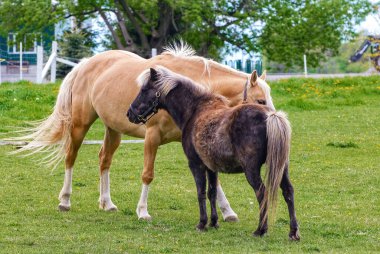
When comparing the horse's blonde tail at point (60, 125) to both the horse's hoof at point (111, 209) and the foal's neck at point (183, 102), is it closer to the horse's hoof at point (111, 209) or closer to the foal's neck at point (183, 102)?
the horse's hoof at point (111, 209)

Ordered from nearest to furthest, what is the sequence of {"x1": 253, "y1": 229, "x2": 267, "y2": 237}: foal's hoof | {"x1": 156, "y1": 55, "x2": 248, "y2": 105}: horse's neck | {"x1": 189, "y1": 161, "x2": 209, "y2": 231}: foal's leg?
{"x1": 253, "y1": 229, "x2": 267, "y2": 237}: foal's hoof, {"x1": 189, "y1": 161, "x2": 209, "y2": 231}: foal's leg, {"x1": 156, "y1": 55, "x2": 248, "y2": 105}: horse's neck

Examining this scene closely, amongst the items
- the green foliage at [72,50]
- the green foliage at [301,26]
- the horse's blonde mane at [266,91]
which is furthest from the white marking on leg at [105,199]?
the green foliage at [301,26]

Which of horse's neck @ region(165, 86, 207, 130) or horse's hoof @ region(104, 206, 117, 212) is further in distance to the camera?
horse's hoof @ region(104, 206, 117, 212)

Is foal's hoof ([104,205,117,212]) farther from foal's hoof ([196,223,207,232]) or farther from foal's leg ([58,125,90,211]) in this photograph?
foal's hoof ([196,223,207,232])

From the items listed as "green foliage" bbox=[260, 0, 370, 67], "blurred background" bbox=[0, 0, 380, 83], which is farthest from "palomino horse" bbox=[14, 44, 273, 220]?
"green foliage" bbox=[260, 0, 370, 67]

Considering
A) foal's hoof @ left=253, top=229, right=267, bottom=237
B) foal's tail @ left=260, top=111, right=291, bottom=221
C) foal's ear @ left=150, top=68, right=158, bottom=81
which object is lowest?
foal's hoof @ left=253, top=229, right=267, bottom=237

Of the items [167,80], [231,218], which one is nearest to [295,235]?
[231,218]

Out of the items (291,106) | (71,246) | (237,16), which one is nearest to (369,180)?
(71,246)

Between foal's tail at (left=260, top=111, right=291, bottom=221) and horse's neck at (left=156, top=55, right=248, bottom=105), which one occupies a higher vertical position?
horse's neck at (left=156, top=55, right=248, bottom=105)

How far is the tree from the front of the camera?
36969 millimetres

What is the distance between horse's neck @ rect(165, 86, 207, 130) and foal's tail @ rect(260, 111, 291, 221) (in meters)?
1.40

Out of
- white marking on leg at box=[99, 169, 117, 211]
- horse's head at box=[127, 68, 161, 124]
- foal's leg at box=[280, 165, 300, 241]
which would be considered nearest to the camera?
foal's leg at box=[280, 165, 300, 241]

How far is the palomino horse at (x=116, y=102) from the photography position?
9375 millimetres

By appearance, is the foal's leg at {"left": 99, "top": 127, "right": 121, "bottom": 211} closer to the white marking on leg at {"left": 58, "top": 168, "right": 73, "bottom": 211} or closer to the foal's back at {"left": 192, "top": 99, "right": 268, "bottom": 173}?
the white marking on leg at {"left": 58, "top": 168, "right": 73, "bottom": 211}
